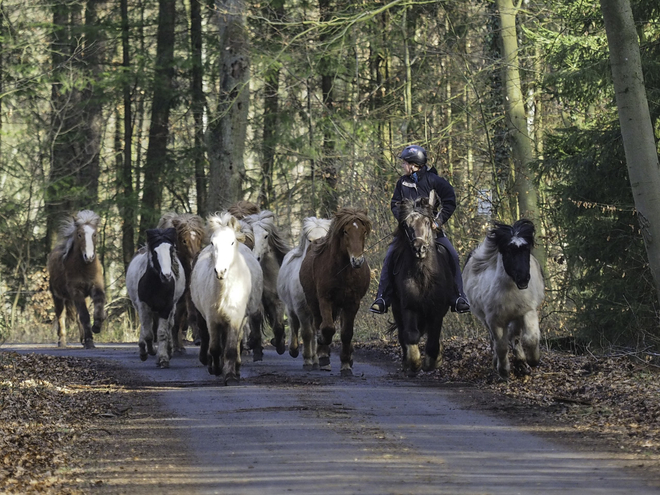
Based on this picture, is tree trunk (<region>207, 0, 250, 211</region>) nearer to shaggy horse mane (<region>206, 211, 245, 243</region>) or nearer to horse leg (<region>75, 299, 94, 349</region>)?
horse leg (<region>75, 299, 94, 349</region>)

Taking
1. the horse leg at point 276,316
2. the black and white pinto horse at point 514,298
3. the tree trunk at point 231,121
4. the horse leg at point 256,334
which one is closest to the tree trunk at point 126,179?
the tree trunk at point 231,121

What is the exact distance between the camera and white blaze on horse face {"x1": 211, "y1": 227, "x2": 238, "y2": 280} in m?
12.4

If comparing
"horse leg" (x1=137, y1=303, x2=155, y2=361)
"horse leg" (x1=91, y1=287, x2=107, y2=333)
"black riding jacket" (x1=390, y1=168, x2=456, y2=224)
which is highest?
"black riding jacket" (x1=390, y1=168, x2=456, y2=224)

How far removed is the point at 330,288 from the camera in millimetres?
13367

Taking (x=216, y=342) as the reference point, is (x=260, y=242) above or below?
above

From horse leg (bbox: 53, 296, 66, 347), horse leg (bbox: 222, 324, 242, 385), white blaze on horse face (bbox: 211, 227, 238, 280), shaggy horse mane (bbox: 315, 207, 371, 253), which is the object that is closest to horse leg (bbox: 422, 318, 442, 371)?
shaggy horse mane (bbox: 315, 207, 371, 253)

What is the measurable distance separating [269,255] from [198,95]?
16.1 metres

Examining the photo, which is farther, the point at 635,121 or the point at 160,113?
the point at 160,113

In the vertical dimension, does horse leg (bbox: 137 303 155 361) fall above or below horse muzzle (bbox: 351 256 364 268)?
below

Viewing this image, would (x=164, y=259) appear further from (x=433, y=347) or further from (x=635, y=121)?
(x=635, y=121)

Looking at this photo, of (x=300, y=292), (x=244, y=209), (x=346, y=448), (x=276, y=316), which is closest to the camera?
(x=346, y=448)

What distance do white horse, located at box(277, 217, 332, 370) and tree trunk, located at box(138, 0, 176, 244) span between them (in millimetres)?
15743

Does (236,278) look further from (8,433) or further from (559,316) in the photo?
(559,316)

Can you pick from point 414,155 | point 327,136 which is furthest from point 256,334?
point 327,136
